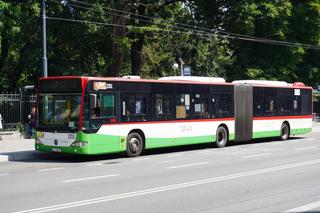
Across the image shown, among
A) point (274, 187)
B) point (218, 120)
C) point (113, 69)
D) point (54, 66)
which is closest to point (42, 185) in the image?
point (274, 187)

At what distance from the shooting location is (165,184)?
11.6 m

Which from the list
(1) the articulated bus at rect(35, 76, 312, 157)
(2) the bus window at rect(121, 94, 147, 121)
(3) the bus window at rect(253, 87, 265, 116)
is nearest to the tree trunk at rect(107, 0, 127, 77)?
(1) the articulated bus at rect(35, 76, 312, 157)

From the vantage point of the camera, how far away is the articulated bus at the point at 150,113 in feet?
57.1

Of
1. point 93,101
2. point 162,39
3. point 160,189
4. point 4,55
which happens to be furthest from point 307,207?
point 4,55

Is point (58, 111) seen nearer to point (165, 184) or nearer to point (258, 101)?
point (165, 184)

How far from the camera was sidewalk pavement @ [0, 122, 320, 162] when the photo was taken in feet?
60.8

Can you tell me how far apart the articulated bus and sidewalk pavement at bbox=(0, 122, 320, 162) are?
1083 mm

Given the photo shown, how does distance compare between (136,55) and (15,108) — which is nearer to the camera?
(15,108)

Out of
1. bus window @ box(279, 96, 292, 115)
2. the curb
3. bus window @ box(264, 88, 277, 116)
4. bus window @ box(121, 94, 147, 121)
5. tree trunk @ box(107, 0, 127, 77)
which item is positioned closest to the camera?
the curb

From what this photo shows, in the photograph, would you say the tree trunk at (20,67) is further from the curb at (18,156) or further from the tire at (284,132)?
the curb at (18,156)

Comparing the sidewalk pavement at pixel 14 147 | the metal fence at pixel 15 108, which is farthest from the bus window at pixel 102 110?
the metal fence at pixel 15 108

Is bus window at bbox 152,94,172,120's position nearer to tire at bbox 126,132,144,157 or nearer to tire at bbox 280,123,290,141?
tire at bbox 126,132,144,157

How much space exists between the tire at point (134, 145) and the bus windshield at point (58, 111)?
231 centimetres

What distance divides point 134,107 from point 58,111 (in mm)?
2706
